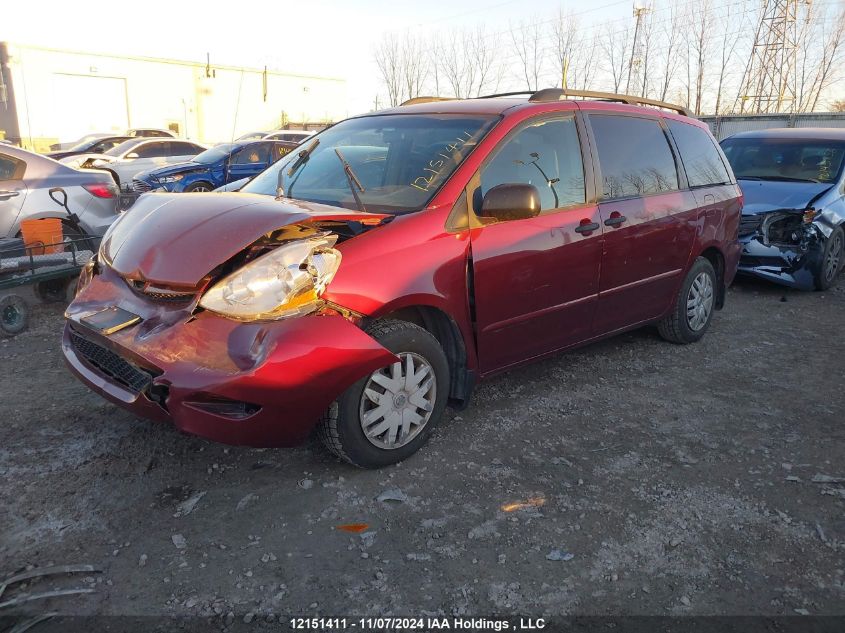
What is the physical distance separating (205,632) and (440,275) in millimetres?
1823

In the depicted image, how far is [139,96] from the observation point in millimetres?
39438

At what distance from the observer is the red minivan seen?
2734mm

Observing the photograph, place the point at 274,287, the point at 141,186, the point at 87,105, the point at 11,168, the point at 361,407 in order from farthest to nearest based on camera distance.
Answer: the point at 87,105 < the point at 141,186 < the point at 11,168 < the point at 361,407 < the point at 274,287

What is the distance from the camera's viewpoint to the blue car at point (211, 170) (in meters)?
12.0

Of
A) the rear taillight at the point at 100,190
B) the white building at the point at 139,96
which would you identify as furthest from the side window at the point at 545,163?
the white building at the point at 139,96

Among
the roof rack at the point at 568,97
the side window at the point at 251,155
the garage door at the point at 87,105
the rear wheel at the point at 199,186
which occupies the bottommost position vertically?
the rear wheel at the point at 199,186

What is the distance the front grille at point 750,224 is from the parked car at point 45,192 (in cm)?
670

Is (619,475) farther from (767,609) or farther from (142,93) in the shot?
(142,93)

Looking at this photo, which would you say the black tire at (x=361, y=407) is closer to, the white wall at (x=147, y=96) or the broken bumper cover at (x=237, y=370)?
the broken bumper cover at (x=237, y=370)

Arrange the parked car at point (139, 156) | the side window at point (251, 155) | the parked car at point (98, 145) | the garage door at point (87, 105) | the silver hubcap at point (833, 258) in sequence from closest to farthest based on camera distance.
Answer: the silver hubcap at point (833, 258)
the side window at point (251, 155)
the parked car at point (139, 156)
the parked car at point (98, 145)
the garage door at point (87, 105)

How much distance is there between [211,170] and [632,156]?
974 cm

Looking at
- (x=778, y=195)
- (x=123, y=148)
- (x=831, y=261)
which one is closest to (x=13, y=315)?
(x=778, y=195)

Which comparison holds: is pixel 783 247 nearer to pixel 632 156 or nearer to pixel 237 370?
pixel 632 156

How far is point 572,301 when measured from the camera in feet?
13.1
